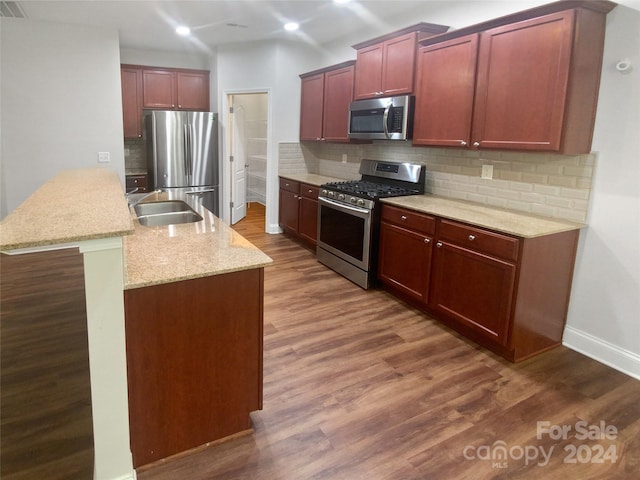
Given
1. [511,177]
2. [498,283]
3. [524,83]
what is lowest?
[498,283]

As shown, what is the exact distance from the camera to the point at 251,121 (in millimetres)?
8258

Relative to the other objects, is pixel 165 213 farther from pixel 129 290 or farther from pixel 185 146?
pixel 185 146

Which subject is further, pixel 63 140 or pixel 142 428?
pixel 63 140

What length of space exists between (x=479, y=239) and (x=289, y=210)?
316 cm

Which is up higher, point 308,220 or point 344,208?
point 344,208

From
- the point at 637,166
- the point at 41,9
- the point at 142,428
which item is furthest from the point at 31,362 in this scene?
the point at 637,166

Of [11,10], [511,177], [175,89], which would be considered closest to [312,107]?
[175,89]

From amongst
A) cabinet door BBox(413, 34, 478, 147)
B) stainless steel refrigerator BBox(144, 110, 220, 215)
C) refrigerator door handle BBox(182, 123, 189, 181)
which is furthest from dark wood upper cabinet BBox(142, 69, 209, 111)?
cabinet door BBox(413, 34, 478, 147)

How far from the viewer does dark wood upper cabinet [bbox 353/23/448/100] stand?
11.8 feet

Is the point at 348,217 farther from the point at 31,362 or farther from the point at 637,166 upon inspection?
the point at 31,362

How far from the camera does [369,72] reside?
13.6 ft

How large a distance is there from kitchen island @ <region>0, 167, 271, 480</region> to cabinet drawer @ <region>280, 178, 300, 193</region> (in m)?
3.21

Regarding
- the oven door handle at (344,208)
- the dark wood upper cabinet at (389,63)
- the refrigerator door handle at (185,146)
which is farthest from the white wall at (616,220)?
the refrigerator door handle at (185,146)

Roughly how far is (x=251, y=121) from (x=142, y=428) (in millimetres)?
7257
